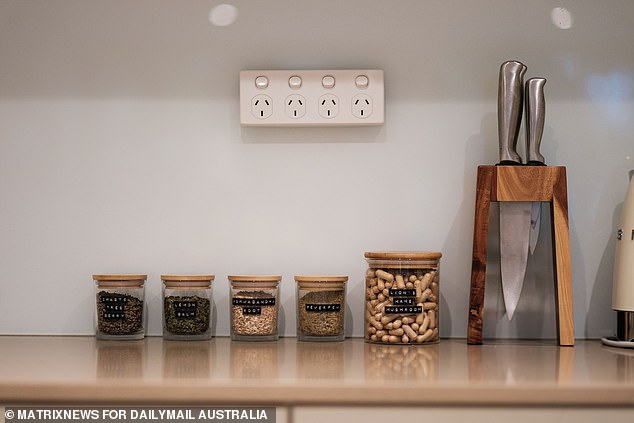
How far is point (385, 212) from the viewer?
1.41 meters

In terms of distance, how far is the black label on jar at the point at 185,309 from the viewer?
1312 mm

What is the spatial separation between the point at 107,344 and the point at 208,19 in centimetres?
59

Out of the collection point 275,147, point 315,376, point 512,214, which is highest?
point 275,147

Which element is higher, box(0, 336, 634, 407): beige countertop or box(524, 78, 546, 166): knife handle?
box(524, 78, 546, 166): knife handle

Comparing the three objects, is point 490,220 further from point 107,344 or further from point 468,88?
point 107,344

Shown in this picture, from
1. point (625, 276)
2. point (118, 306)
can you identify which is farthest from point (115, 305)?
point (625, 276)

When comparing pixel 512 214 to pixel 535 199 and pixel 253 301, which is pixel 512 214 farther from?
pixel 253 301

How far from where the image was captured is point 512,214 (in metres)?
1.30

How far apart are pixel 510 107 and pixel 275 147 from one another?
0.41 metres

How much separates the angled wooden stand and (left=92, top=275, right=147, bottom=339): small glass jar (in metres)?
0.55

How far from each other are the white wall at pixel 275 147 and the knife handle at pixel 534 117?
11 cm

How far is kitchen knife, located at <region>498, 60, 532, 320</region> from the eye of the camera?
1298 mm

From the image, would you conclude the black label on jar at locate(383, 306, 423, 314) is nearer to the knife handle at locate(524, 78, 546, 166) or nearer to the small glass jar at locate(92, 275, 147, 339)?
the knife handle at locate(524, 78, 546, 166)

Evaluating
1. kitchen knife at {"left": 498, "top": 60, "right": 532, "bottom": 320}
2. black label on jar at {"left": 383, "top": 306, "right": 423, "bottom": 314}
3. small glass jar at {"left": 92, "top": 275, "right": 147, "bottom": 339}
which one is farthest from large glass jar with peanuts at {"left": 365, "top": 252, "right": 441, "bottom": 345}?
small glass jar at {"left": 92, "top": 275, "right": 147, "bottom": 339}
